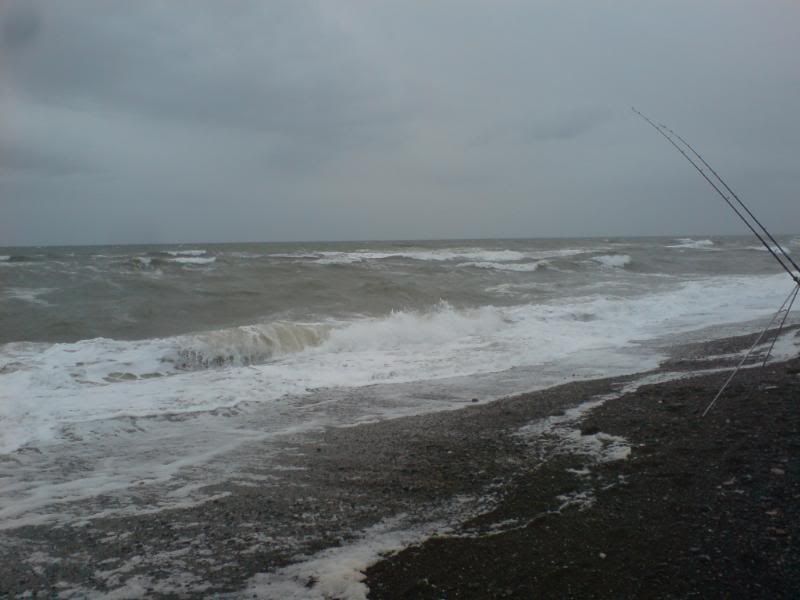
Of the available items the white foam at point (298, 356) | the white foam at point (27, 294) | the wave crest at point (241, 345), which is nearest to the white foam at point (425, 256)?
the white foam at point (27, 294)

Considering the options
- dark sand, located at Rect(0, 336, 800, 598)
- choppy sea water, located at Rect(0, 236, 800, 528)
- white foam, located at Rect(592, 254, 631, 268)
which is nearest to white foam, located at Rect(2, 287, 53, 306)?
choppy sea water, located at Rect(0, 236, 800, 528)

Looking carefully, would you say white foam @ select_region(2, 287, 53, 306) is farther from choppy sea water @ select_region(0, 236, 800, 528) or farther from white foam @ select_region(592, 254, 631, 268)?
white foam @ select_region(592, 254, 631, 268)

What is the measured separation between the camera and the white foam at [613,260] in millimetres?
31469

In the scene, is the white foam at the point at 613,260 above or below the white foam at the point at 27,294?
above

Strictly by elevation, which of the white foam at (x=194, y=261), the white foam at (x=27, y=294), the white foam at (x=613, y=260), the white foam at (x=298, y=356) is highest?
the white foam at (x=613, y=260)

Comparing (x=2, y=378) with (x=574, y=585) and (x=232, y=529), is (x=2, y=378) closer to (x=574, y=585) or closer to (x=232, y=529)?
(x=232, y=529)

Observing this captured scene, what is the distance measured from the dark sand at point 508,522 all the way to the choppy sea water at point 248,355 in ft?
2.00

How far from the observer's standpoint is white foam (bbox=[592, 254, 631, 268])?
31.5 metres

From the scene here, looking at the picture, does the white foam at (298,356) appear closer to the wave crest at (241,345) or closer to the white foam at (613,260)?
the wave crest at (241,345)

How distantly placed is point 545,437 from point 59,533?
378 centimetres

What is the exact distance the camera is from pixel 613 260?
32.7 meters

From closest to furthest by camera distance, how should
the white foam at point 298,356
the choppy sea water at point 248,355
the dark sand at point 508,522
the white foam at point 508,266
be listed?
1. the dark sand at point 508,522
2. the choppy sea water at point 248,355
3. the white foam at point 298,356
4. the white foam at point 508,266

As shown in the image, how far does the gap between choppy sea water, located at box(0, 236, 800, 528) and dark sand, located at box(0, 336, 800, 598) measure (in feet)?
2.00

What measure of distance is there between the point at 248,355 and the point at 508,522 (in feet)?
25.3
